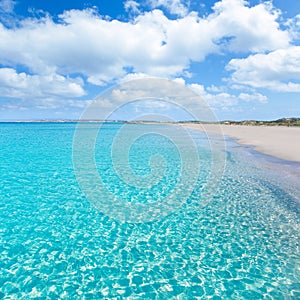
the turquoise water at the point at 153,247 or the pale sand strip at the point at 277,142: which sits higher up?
the pale sand strip at the point at 277,142

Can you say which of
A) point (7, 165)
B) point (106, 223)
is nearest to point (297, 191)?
point (106, 223)

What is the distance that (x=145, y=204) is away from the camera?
430 inches

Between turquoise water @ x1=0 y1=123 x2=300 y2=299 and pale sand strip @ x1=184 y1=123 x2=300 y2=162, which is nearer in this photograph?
turquoise water @ x1=0 y1=123 x2=300 y2=299

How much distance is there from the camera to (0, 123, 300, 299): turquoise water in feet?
Result: 18.2

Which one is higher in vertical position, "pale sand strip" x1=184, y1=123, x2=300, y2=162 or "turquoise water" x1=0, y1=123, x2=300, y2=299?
"pale sand strip" x1=184, y1=123, x2=300, y2=162

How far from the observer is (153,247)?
727 centimetres

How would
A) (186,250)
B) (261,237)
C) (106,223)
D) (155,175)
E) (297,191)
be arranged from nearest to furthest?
(186,250), (261,237), (106,223), (297,191), (155,175)

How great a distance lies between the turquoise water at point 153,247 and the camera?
18.2 feet

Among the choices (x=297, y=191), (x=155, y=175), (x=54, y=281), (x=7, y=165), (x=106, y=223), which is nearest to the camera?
(x=54, y=281)

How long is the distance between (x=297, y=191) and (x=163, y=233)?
8.32m

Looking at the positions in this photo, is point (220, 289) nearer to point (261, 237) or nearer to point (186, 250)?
point (186, 250)

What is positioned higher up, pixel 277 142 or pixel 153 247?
pixel 277 142

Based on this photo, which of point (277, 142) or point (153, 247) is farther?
point (277, 142)

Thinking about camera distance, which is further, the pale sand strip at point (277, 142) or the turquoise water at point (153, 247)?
the pale sand strip at point (277, 142)
